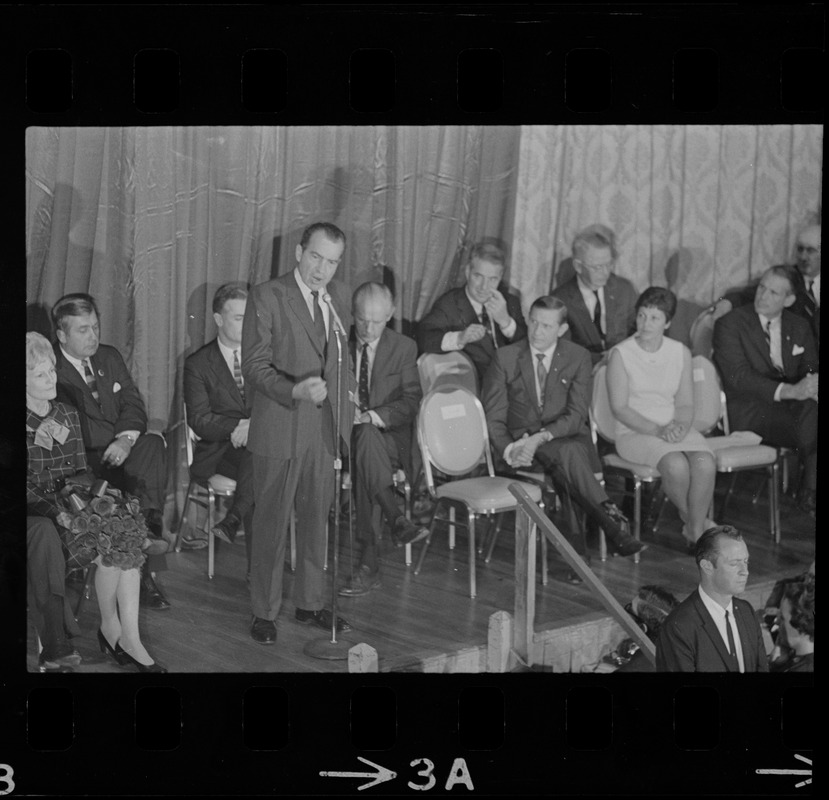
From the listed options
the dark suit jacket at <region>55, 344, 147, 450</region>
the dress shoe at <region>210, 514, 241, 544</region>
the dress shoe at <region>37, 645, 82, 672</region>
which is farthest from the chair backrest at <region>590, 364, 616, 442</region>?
the dress shoe at <region>37, 645, 82, 672</region>

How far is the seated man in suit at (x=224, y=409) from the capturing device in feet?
17.1

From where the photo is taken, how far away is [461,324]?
5266 millimetres

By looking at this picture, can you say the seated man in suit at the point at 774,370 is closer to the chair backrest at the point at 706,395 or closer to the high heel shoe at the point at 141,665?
the chair backrest at the point at 706,395

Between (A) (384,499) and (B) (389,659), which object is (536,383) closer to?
(A) (384,499)

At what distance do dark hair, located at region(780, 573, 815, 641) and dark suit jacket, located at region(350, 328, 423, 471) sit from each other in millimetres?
1455

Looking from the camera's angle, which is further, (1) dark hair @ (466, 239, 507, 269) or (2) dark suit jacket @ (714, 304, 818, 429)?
(2) dark suit jacket @ (714, 304, 818, 429)

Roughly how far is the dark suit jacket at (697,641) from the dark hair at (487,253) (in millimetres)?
1361

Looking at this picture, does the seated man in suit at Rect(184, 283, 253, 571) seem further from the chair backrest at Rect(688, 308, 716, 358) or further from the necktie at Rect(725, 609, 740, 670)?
the necktie at Rect(725, 609, 740, 670)

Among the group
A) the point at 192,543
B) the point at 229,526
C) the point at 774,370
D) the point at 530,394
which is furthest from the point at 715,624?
the point at 192,543

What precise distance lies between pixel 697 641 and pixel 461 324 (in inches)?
54.6

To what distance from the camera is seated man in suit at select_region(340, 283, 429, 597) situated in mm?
5219

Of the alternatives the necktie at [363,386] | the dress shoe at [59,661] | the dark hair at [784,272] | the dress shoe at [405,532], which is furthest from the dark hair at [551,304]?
the dress shoe at [59,661]
